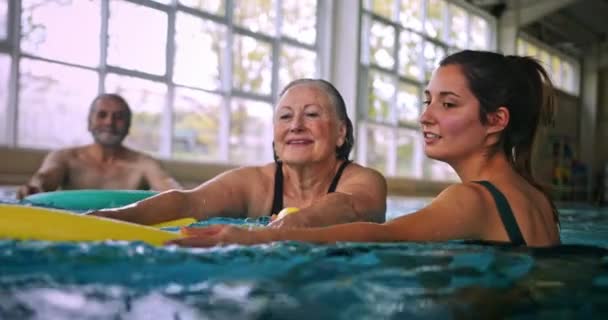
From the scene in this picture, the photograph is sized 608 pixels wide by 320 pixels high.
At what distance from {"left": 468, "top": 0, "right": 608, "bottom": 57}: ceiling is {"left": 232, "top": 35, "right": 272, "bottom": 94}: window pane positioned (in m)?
6.57

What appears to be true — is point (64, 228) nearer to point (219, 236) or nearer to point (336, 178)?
point (219, 236)

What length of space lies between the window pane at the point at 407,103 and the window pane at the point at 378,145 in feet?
1.51

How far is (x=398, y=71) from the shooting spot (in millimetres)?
11883

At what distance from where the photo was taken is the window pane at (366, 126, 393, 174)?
37.4 feet

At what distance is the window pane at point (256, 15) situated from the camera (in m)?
8.91

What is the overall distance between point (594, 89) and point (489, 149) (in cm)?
1932

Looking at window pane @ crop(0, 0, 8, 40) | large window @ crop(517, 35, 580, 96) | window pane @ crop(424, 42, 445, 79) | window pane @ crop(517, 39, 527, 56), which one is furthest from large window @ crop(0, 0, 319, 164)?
large window @ crop(517, 35, 580, 96)

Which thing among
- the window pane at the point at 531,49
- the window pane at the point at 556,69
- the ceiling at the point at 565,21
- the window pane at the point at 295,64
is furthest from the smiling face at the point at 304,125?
the window pane at the point at 556,69

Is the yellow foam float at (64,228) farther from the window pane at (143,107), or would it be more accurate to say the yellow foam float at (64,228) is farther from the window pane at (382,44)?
the window pane at (382,44)

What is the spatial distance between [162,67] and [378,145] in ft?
16.3

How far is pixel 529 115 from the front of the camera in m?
2.21

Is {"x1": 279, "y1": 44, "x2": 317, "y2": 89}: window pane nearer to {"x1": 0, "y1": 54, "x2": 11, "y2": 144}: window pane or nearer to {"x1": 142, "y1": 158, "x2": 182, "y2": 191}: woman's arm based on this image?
{"x1": 0, "y1": 54, "x2": 11, "y2": 144}: window pane

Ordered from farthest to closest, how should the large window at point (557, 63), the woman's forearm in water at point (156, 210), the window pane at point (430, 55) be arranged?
1. the large window at point (557, 63)
2. the window pane at point (430, 55)
3. the woman's forearm in water at point (156, 210)

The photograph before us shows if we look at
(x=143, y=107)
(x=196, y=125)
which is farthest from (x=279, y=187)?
(x=196, y=125)
